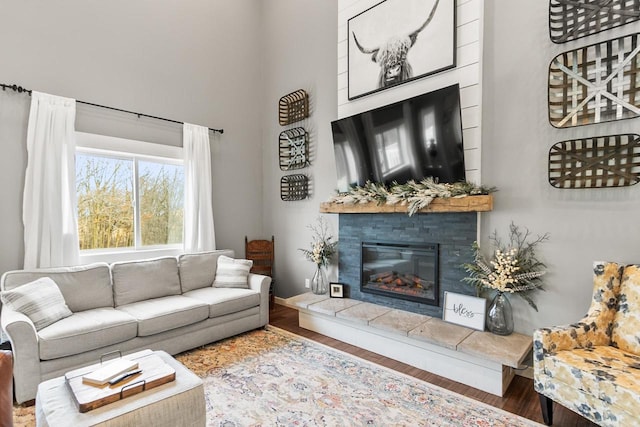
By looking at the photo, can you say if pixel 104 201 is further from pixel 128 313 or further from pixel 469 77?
pixel 469 77

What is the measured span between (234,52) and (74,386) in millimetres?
4436

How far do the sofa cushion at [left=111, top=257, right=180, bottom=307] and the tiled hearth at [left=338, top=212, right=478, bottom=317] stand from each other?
1.94 m

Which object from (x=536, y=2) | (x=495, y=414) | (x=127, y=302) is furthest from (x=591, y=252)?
(x=127, y=302)

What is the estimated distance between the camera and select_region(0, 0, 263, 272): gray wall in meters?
2.98

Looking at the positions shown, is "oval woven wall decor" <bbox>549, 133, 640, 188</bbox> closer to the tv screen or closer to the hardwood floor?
the tv screen

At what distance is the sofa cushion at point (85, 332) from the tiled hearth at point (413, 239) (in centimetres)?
226

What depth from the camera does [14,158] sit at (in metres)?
2.97

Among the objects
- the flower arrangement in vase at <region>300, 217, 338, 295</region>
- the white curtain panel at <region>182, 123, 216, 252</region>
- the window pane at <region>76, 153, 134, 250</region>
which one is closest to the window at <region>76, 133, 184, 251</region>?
the window pane at <region>76, 153, 134, 250</region>

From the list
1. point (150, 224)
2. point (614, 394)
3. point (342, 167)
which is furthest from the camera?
point (150, 224)

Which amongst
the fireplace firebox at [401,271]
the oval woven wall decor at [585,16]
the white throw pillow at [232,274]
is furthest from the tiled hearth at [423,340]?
the oval woven wall decor at [585,16]

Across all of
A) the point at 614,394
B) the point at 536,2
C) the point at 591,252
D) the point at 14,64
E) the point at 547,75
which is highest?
the point at 536,2

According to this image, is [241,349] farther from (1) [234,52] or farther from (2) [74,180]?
(1) [234,52]

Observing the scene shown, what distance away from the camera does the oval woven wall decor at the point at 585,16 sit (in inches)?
85.4

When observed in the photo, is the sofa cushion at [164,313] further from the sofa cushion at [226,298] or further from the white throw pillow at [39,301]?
the white throw pillow at [39,301]
